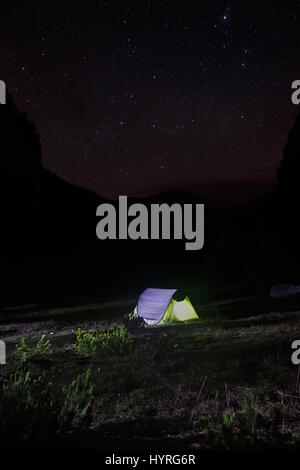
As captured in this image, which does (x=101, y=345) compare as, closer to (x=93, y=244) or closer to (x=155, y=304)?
(x=155, y=304)

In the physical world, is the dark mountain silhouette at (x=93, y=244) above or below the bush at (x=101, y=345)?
above

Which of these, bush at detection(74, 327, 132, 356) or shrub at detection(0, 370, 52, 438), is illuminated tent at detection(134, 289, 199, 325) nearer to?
bush at detection(74, 327, 132, 356)

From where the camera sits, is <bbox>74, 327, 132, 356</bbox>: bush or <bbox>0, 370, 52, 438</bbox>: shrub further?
<bbox>74, 327, 132, 356</bbox>: bush

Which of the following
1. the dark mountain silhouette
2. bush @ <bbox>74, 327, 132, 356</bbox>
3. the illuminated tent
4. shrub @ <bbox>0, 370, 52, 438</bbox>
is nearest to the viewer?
shrub @ <bbox>0, 370, 52, 438</bbox>

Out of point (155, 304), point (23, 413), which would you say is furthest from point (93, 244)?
point (23, 413)

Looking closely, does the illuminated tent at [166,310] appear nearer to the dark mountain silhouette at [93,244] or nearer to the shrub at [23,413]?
the shrub at [23,413]

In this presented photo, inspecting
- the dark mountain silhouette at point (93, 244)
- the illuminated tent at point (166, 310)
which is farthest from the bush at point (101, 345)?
the dark mountain silhouette at point (93, 244)

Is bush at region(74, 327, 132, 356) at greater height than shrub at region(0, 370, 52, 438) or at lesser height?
lesser

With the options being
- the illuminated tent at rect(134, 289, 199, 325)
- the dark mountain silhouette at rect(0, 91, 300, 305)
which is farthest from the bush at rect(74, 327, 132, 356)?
the dark mountain silhouette at rect(0, 91, 300, 305)

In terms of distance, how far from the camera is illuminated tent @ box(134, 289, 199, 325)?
44.6 feet

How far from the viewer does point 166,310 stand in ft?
44.5

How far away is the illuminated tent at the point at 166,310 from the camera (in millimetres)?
13594
